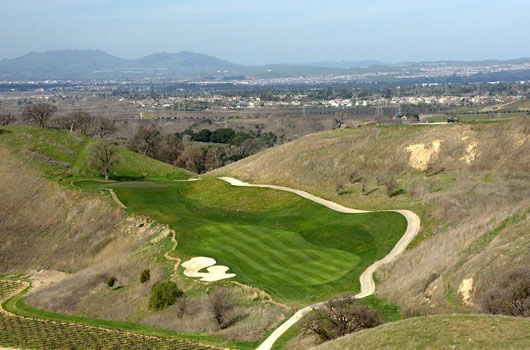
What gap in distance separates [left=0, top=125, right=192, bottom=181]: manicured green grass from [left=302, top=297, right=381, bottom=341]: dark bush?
5939 cm

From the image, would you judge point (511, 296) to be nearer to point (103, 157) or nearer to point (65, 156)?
point (103, 157)

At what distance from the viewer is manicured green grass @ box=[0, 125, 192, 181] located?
87.2 m

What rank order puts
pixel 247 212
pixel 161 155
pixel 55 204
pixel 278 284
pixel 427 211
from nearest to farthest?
pixel 278 284
pixel 427 211
pixel 247 212
pixel 55 204
pixel 161 155

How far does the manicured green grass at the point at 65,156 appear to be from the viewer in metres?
87.2

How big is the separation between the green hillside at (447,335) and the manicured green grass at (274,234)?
15516 millimetres

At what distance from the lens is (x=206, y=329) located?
39.7m

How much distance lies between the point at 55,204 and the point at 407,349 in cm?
6161

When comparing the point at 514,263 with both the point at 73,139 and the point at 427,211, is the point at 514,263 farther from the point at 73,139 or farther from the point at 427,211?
the point at 73,139

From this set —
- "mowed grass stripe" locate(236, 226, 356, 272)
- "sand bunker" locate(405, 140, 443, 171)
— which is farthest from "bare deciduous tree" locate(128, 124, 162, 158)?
"mowed grass stripe" locate(236, 226, 356, 272)

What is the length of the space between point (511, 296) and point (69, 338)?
90.9ft

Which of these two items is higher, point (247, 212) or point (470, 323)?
point (470, 323)

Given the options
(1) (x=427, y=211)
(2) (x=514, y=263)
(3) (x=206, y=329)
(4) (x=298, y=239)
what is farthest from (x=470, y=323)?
(1) (x=427, y=211)

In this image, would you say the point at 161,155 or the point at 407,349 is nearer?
the point at 407,349

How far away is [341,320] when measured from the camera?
3172cm
